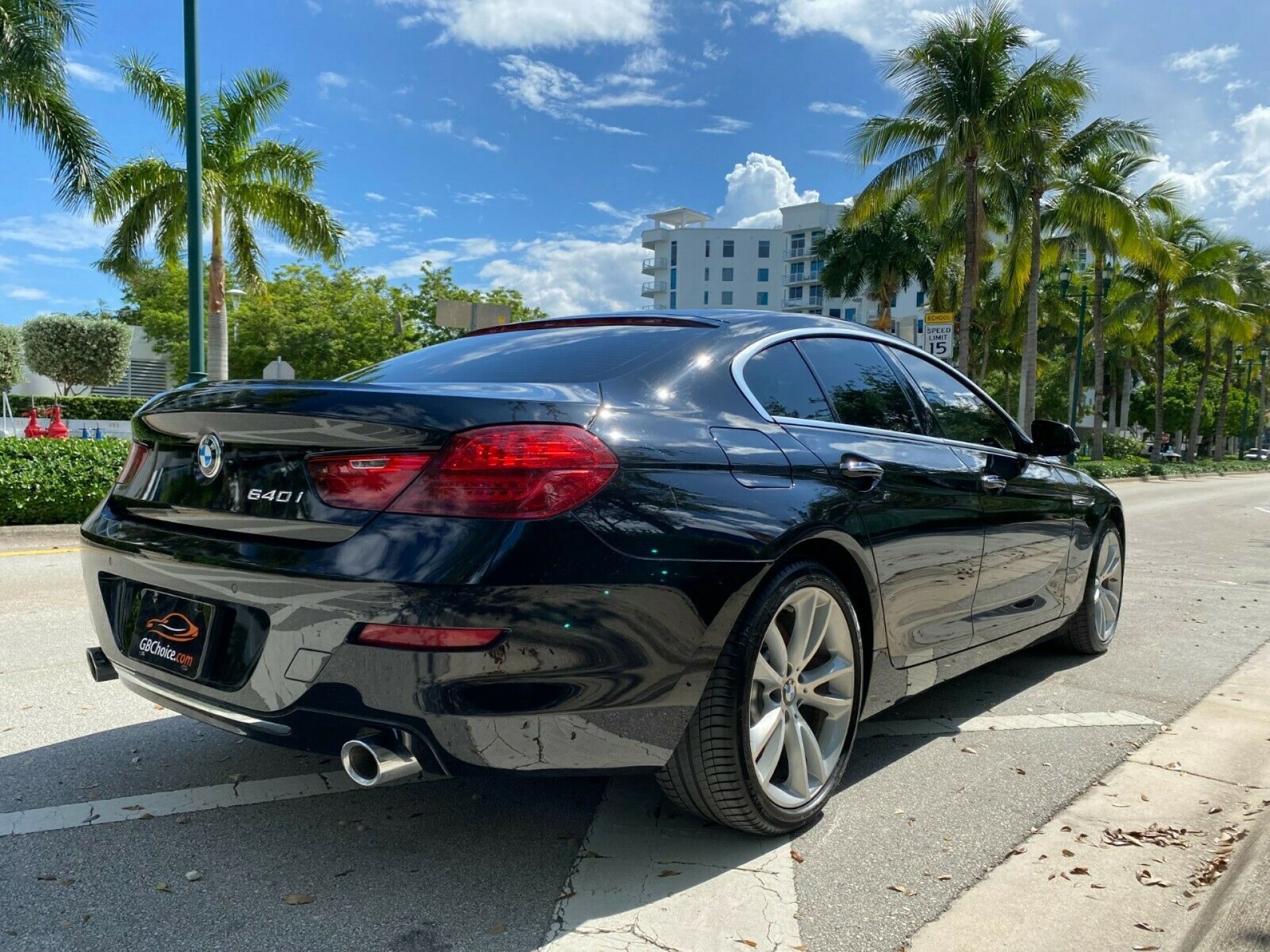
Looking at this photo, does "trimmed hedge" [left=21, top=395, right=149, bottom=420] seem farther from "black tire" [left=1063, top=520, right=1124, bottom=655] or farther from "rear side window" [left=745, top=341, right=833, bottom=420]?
"rear side window" [left=745, top=341, right=833, bottom=420]

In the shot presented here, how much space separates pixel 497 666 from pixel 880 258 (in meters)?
48.2

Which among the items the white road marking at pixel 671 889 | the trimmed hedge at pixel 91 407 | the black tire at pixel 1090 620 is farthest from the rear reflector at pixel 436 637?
the trimmed hedge at pixel 91 407

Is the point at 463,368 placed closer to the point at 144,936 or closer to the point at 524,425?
the point at 524,425

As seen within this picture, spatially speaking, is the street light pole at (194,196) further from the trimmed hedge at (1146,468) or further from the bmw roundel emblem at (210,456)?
the trimmed hedge at (1146,468)

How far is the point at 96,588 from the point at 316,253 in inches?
755

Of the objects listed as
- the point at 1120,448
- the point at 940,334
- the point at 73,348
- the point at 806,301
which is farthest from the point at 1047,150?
the point at 806,301

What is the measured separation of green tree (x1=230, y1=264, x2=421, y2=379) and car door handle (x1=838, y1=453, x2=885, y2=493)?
Result: 38.8 meters

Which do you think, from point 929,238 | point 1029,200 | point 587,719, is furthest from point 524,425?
point 929,238

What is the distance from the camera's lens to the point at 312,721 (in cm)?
231

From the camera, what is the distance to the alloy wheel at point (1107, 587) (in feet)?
16.6

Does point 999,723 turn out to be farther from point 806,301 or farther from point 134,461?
point 806,301

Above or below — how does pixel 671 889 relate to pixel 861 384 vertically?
below

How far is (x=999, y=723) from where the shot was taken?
402 cm

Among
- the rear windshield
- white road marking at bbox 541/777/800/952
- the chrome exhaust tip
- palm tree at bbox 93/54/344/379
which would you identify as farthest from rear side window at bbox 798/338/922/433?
palm tree at bbox 93/54/344/379
